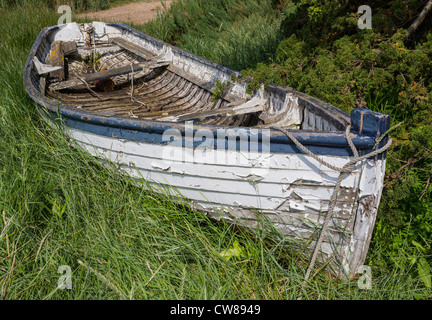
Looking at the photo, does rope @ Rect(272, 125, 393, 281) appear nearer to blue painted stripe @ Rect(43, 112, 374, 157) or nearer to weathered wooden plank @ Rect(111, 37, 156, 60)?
blue painted stripe @ Rect(43, 112, 374, 157)

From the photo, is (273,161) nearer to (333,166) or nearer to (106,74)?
(333,166)

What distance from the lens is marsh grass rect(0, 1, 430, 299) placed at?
86.7 inches

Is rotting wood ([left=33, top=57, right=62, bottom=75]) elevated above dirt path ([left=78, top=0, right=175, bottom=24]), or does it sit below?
below

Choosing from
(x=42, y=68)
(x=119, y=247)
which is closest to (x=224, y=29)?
(x=42, y=68)

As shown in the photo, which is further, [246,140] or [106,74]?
[106,74]

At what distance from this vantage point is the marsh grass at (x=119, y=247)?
2203mm

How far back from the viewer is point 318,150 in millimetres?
2281

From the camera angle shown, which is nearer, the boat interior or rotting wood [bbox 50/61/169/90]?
the boat interior

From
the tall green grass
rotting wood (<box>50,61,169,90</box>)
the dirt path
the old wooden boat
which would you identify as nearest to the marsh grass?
the old wooden boat

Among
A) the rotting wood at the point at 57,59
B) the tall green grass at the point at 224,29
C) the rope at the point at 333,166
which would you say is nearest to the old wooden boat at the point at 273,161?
the rope at the point at 333,166

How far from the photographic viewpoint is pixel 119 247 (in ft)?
7.73

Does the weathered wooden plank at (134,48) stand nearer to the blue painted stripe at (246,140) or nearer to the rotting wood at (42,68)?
the rotting wood at (42,68)
